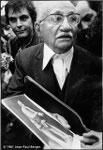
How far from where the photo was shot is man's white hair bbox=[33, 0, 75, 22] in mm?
2473

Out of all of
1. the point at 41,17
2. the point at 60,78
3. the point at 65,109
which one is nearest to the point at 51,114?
the point at 65,109

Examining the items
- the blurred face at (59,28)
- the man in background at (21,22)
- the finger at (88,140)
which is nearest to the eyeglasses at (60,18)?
the blurred face at (59,28)

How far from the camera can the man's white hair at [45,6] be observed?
8.11 ft

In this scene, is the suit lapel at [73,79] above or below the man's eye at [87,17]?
below

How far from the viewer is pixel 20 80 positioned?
2518mm

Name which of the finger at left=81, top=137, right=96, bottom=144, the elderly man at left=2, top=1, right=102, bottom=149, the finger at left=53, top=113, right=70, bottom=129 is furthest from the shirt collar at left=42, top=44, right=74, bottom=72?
the finger at left=81, top=137, right=96, bottom=144

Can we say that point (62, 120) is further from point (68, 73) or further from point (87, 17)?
point (87, 17)

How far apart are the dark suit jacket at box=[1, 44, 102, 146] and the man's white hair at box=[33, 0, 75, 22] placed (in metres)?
0.22

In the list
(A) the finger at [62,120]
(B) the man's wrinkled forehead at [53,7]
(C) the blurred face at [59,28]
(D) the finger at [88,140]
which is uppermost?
(B) the man's wrinkled forehead at [53,7]

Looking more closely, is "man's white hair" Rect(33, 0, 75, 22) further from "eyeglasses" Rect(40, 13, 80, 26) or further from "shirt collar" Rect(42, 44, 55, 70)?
"shirt collar" Rect(42, 44, 55, 70)

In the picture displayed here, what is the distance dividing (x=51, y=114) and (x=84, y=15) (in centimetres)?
73

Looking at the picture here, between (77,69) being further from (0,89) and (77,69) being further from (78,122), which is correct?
(0,89)

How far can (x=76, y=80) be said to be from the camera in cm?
252

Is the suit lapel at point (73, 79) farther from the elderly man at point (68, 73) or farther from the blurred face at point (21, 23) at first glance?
the blurred face at point (21, 23)
